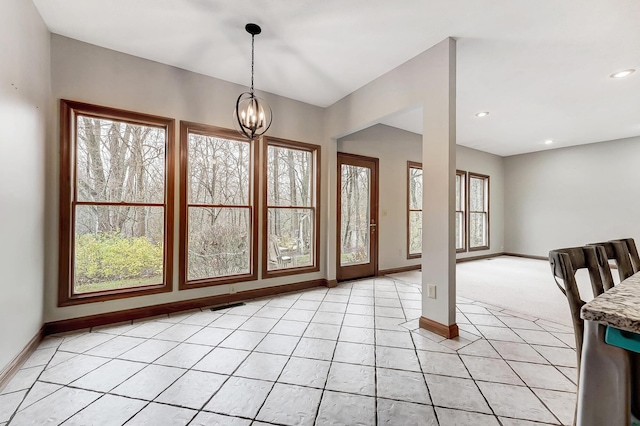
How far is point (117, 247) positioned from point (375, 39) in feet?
11.1

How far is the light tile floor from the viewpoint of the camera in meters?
1.54

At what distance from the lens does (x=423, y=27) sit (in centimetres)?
243

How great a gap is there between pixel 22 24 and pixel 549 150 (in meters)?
9.13

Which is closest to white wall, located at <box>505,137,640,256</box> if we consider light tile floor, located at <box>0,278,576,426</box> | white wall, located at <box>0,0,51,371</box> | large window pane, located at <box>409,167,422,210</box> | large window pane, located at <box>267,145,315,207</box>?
large window pane, located at <box>409,167,422,210</box>

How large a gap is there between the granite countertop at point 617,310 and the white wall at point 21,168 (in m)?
3.02

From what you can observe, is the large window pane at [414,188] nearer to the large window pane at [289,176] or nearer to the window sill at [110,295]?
the large window pane at [289,176]

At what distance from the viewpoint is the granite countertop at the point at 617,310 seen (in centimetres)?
60

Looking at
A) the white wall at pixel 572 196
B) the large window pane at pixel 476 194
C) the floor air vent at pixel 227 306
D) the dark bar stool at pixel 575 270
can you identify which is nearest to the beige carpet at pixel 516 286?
the white wall at pixel 572 196

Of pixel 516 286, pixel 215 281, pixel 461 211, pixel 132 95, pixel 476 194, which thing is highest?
pixel 132 95

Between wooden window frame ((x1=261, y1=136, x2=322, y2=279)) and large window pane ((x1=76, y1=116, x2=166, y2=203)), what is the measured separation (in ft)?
4.02

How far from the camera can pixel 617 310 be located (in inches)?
25.6

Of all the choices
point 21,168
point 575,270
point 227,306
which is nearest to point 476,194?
Result: point 227,306

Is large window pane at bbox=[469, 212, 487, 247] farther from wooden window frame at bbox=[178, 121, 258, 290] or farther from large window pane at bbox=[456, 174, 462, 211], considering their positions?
wooden window frame at bbox=[178, 121, 258, 290]

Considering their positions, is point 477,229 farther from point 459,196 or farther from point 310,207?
point 310,207
